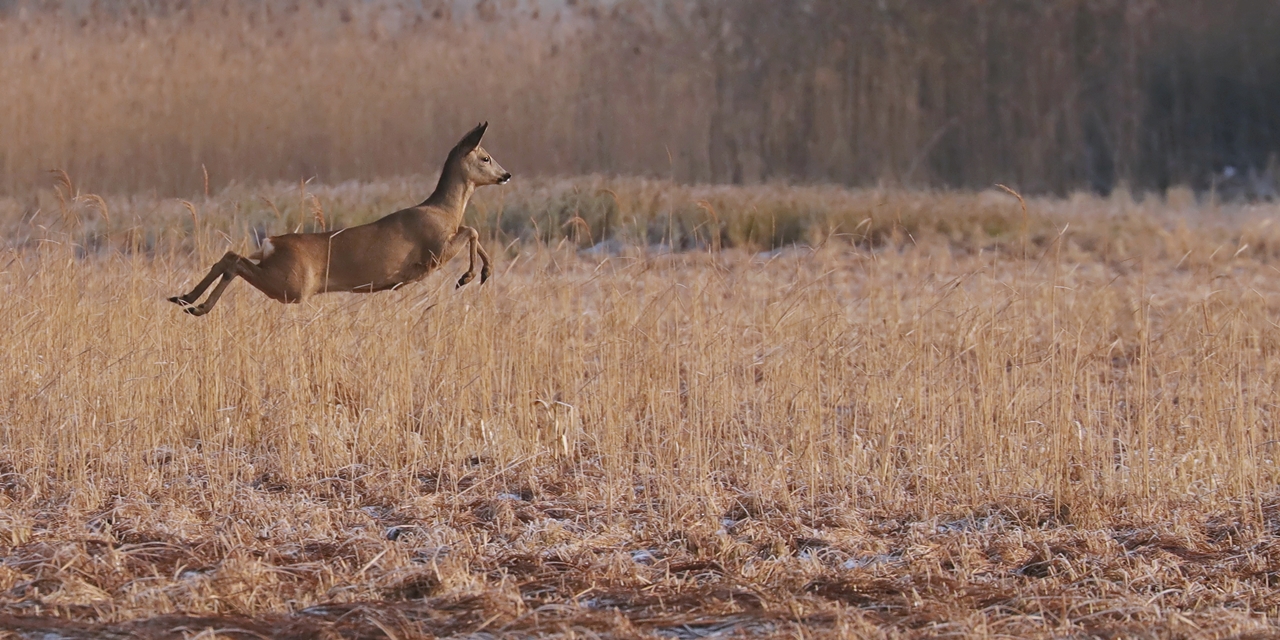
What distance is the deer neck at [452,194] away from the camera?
18.7 feet

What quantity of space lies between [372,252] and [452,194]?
0.39m

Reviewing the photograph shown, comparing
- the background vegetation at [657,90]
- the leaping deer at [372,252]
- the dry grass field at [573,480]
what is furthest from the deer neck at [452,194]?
the background vegetation at [657,90]

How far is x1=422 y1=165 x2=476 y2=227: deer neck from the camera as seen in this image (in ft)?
18.7

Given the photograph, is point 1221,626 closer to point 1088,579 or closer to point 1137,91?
point 1088,579

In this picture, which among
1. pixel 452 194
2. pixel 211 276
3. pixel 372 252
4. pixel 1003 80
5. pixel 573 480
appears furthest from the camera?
pixel 1003 80

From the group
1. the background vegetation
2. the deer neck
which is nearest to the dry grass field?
the deer neck

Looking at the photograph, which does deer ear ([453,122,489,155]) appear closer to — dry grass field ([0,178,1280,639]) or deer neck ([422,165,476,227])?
deer neck ([422,165,476,227])

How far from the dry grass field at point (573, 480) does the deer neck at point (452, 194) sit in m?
0.89

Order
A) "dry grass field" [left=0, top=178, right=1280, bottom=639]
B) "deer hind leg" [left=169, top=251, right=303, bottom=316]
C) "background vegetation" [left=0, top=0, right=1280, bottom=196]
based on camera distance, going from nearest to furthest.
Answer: "dry grass field" [left=0, top=178, right=1280, bottom=639] < "deer hind leg" [left=169, top=251, right=303, bottom=316] < "background vegetation" [left=0, top=0, right=1280, bottom=196]

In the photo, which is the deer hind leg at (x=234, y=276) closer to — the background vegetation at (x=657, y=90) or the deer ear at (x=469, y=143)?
the deer ear at (x=469, y=143)

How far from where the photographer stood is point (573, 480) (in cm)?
584

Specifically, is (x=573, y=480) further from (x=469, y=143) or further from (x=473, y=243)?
(x=469, y=143)

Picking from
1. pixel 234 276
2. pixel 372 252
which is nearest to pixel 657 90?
pixel 372 252

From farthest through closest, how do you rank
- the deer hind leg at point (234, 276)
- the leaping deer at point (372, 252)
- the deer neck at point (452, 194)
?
1. the deer neck at point (452, 194)
2. the leaping deer at point (372, 252)
3. the deer hind leg at point (234, 276)
